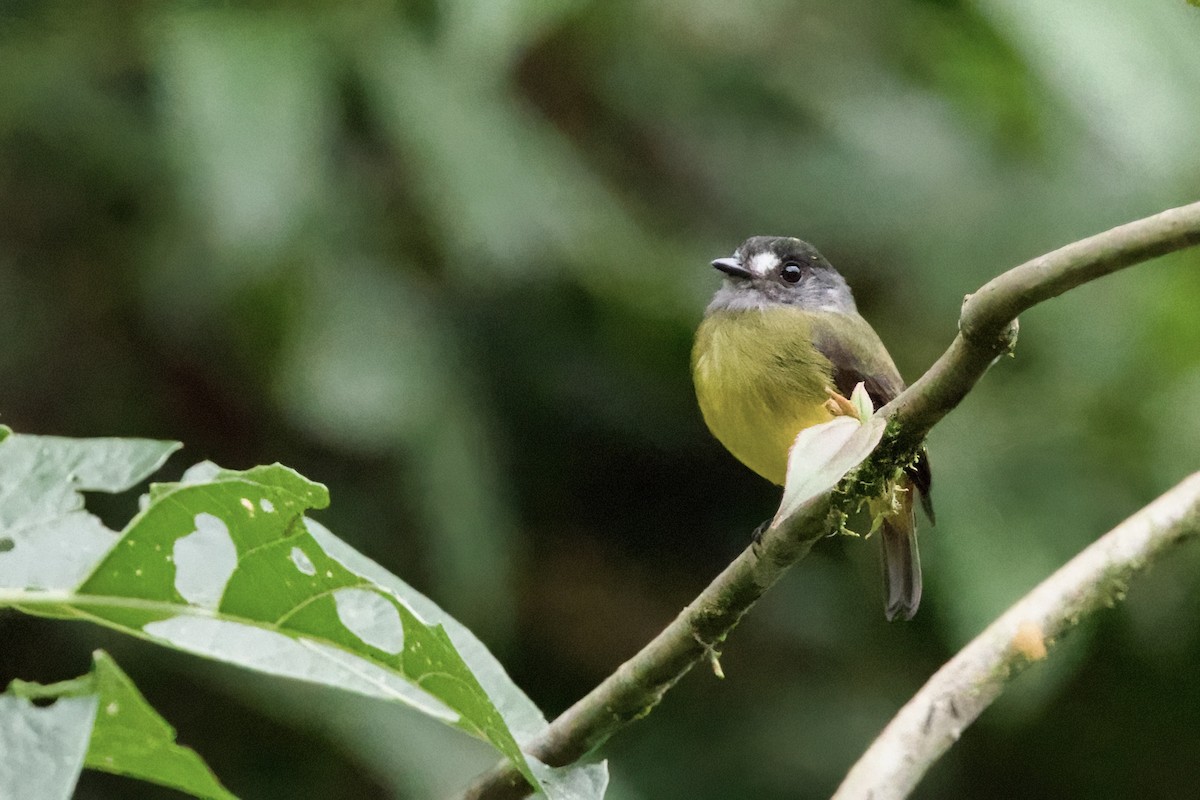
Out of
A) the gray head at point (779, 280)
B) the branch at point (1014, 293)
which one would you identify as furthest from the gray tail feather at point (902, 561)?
the branch at point (1014, 293)

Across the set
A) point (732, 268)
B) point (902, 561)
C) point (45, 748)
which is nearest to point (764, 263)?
point (732, 268)

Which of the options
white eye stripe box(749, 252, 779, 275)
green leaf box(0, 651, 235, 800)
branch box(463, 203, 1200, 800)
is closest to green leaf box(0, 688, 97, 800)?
green leaf box(0, 651, 235, 800)

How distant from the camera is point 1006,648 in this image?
1264 mm

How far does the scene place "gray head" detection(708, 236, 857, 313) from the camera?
3055 mm

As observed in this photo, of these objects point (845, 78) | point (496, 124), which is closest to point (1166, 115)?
point (845, 78)

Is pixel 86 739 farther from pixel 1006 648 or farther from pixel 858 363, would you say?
pixel 858 363

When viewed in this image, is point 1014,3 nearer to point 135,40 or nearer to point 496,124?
point 496,124

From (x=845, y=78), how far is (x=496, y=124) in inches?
38.5

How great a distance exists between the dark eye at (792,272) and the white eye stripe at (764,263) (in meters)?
0.03

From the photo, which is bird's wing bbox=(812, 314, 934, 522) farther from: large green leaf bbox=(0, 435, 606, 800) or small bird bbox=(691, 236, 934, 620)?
large green leaf bbox=(0, 435, 606, 800)

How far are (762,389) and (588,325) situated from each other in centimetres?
69

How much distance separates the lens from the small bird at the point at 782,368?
104 inches

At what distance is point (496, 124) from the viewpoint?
2973 millimetres

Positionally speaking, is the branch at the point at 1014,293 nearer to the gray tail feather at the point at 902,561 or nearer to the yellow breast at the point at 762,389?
the yellow breast at the point at 762,389
